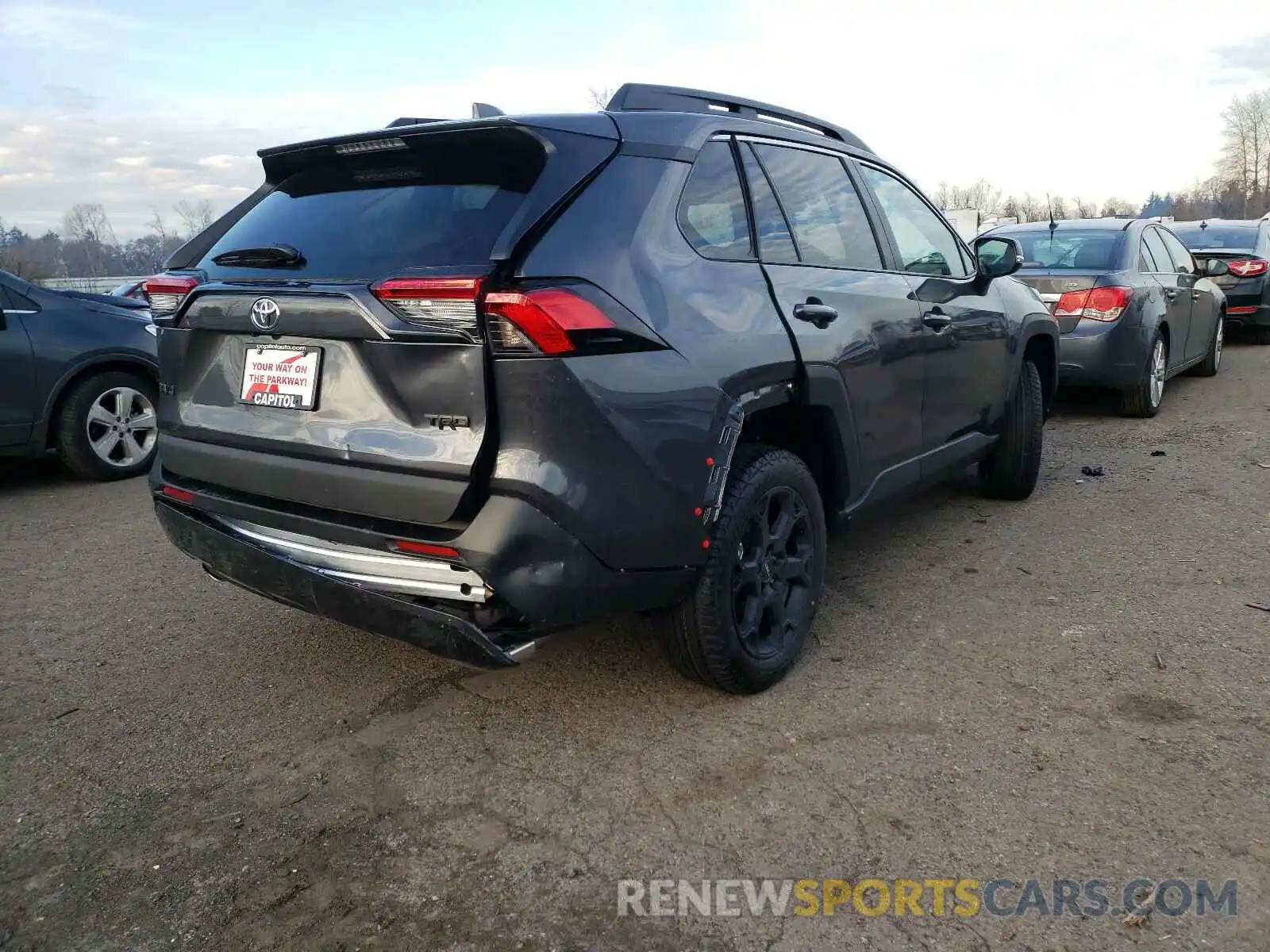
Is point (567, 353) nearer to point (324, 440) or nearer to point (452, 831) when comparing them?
point (324, 440)

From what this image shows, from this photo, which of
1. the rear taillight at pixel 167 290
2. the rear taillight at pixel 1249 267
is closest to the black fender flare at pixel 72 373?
the rear taillight at pixel 167 290

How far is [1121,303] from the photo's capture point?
713 cm

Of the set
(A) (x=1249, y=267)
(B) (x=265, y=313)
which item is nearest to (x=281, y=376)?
(B) (x=265, y=313)

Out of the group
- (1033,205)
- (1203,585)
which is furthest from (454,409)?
(1033,205)

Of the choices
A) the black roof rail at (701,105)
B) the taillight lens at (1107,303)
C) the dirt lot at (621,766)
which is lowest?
the dirt lot at (621,766)

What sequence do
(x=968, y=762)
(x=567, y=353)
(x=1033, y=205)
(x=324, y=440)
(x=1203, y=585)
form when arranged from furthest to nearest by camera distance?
(x=1033, y=205) → (x=1203, y=585) → (x=968, y=762) → (x=324, y=440) → (x=567, y=353)

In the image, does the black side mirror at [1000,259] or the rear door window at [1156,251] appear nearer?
the black side mirror at [1000,259]

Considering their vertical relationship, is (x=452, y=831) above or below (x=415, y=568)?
below

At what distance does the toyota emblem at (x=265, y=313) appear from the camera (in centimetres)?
259

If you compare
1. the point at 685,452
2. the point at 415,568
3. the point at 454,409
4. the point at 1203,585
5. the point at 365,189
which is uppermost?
the point at 365,189

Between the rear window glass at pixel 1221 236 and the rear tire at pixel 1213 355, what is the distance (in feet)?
7.73

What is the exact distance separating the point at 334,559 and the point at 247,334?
Result: 706mm

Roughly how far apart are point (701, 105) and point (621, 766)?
218 cm

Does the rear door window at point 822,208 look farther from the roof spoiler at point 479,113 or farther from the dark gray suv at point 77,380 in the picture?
the dark gray suv at point 77,380
